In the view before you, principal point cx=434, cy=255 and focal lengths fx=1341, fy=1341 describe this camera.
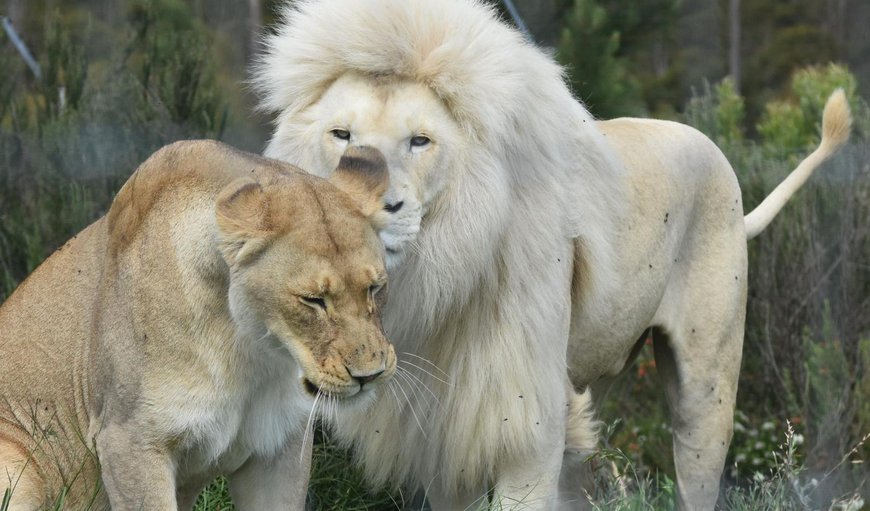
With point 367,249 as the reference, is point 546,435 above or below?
below

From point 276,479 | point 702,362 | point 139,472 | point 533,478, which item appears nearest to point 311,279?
point 139,472

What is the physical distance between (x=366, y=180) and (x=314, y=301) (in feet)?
1.29

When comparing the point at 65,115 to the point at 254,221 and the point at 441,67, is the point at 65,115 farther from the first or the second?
the point at 254,221

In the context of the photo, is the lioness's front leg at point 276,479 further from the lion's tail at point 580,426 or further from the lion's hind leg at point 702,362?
the lion's hind leg at point 702,362

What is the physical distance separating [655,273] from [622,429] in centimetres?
283

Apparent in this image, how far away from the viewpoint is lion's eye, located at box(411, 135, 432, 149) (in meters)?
3.52

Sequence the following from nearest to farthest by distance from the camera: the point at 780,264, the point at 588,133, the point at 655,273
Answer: the point at 588,133 → the point at 655,273 → the point at 780,264

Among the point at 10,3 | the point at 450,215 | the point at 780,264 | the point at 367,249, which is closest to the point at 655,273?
the point at 450,215

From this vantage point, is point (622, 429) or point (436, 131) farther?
point (622, 429)

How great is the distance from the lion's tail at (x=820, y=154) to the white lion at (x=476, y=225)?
34.0 inches

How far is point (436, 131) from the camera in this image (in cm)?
355

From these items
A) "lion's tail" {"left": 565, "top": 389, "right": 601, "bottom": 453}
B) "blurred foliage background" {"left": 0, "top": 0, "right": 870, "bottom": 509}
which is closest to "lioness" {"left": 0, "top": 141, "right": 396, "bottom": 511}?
"lion's tail" {"left": 565, "top": 389, "right": 601, "bottom": 453}

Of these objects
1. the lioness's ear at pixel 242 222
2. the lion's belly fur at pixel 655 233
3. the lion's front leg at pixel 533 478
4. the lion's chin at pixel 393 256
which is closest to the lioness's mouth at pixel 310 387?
the lioness's ear at pixel 242 222

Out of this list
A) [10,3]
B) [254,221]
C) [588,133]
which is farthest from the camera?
[10,3]
